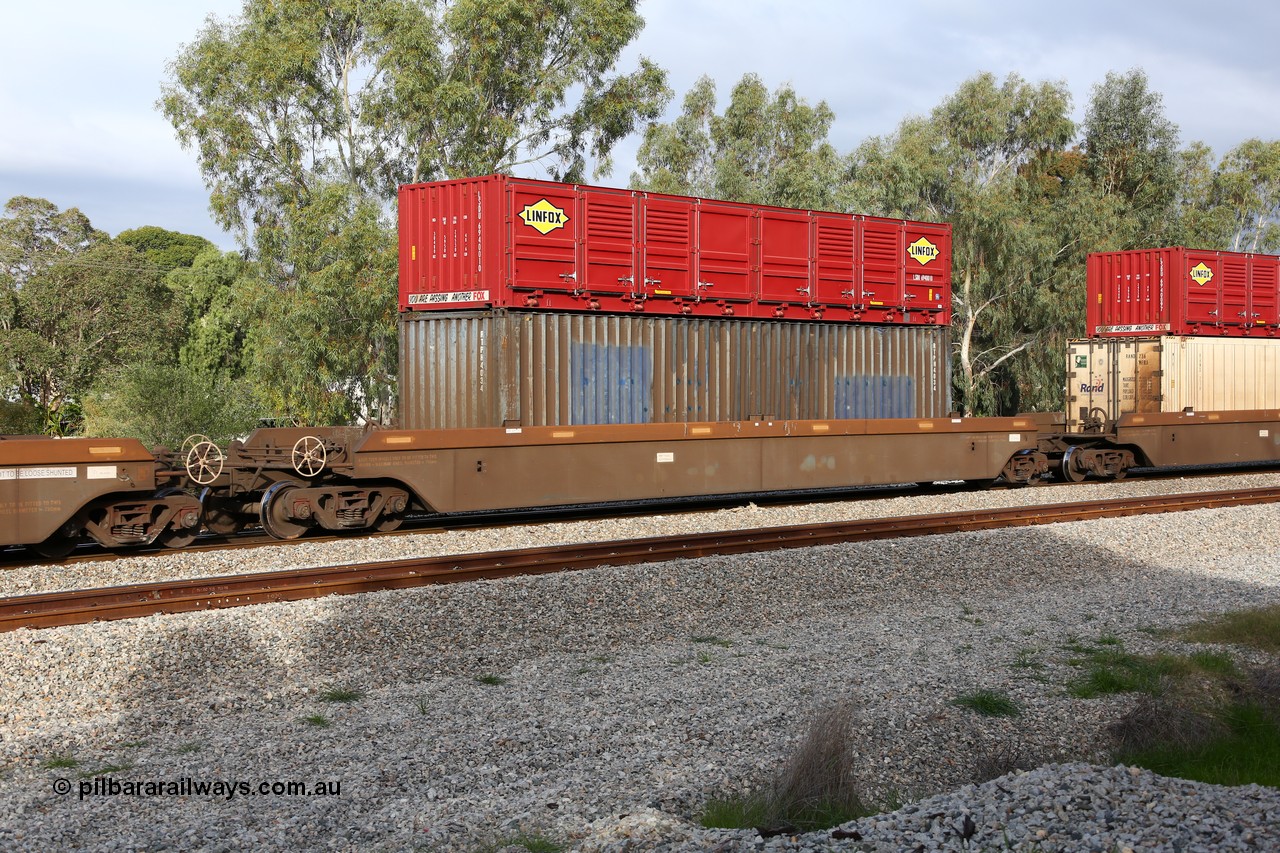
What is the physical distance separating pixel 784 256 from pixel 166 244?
7596cm

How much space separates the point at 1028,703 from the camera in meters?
6.59

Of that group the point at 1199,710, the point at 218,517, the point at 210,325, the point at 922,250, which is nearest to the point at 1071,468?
the point at 922,250

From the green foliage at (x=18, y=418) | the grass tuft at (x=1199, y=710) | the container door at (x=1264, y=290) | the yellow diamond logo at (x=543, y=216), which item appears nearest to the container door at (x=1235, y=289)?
the container door at (x=1264, y=290)

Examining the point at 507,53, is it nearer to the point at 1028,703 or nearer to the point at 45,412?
the point at 45,412

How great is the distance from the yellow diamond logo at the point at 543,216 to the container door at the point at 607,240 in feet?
1.19

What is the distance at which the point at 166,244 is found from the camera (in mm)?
80125

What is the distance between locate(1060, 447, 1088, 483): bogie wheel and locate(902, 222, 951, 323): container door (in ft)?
12.6

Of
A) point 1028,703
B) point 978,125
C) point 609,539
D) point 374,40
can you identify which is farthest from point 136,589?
point 978,125

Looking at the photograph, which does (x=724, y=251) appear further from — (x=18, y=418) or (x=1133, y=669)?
(x=18, y=418)

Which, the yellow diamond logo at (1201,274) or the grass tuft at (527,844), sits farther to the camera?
the yellow diamond logo at (1201,274)

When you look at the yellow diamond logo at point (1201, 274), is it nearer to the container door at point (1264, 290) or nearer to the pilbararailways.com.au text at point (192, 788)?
the container door at point (1264, 290)

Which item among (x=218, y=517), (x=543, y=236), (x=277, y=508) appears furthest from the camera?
(x=543, y=236)

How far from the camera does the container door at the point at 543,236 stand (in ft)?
46.1

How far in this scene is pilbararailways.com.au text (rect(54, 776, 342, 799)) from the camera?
5.20m
